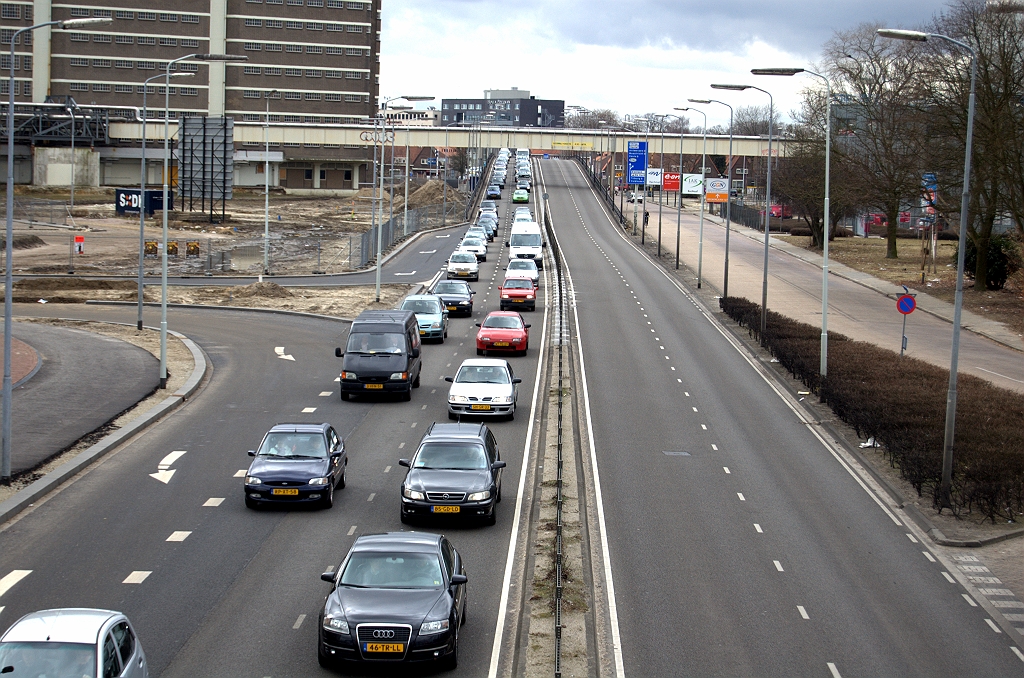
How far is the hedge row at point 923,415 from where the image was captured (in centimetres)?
2192

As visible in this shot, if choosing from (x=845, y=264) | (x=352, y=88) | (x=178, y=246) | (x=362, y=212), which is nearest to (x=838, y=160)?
(x=845, y=264)

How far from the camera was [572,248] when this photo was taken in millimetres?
77188

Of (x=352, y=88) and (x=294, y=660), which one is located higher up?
(x=352, y=88)

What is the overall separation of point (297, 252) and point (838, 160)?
119ft

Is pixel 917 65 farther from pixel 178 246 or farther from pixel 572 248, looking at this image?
pixel 178 246

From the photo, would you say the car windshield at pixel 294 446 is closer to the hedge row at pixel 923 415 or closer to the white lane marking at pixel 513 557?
the white lane marking at pixel 513 557

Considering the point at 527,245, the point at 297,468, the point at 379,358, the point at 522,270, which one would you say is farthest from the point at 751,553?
the point at 527,245

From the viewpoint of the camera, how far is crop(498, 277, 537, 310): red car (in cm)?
4881

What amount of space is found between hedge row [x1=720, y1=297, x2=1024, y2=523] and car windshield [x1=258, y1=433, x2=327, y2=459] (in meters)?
12.1

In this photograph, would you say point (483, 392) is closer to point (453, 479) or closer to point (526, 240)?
point (453, 479)

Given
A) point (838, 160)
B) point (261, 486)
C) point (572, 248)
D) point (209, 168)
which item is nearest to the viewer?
point (261, 486)

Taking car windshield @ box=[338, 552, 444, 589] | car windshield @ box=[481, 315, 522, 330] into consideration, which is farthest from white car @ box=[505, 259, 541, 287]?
car windshield @ box=[338, 552, 444, 589]

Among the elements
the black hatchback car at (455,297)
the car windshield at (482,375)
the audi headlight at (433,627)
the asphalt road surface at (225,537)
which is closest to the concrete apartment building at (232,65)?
the black hatchback car at (455,297)

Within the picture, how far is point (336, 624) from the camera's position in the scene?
42.0 ft
